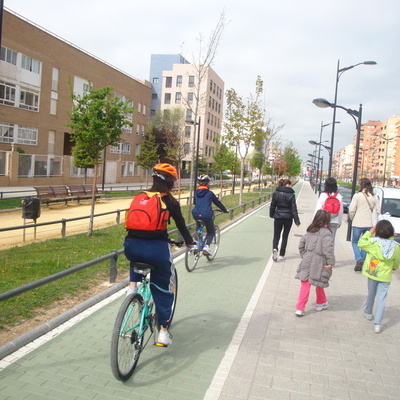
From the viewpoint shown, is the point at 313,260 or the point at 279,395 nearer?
the point at 279,395

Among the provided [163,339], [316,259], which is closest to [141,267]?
[163,339]

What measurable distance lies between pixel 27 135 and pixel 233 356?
3524 centimetres

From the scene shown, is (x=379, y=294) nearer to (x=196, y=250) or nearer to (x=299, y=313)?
(x=299, y=313)

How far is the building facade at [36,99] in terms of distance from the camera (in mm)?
32375

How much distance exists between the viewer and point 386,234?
5.11m

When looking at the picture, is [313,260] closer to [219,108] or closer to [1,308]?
[1,308]

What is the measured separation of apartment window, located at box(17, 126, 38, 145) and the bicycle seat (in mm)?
34193

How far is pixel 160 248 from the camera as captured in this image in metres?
3.77

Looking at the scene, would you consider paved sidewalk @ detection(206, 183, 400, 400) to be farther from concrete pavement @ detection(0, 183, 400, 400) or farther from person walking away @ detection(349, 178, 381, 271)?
person walking away @ detection(349, 178, 381, 271)

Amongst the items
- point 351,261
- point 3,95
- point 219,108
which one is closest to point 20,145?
point 3,95

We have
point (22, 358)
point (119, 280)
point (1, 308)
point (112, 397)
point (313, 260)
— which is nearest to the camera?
point (112, 397)

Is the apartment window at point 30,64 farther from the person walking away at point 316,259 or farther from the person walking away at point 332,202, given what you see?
the person walking away at point 316,259

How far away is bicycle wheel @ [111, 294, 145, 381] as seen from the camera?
339cm

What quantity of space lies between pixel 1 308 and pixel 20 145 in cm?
3258
